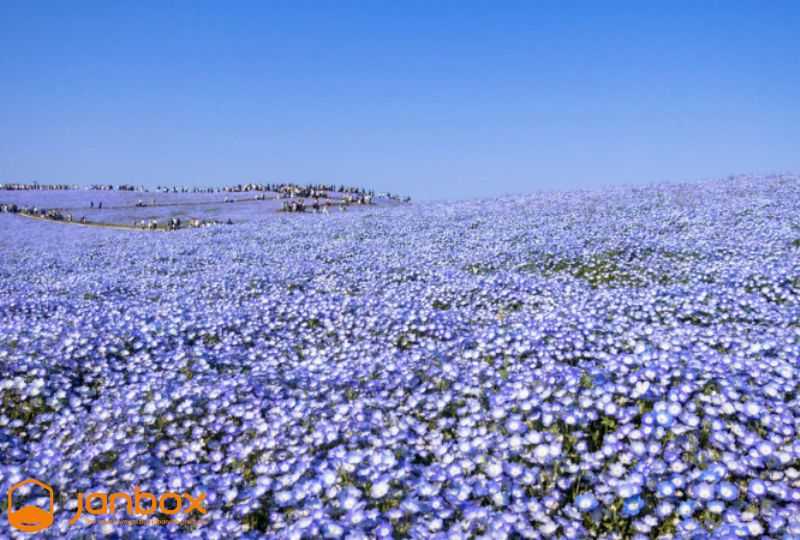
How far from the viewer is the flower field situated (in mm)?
3867

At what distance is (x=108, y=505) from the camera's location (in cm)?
408

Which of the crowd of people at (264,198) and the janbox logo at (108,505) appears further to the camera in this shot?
the crowd of people at (264,198)

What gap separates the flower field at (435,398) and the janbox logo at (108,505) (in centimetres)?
10

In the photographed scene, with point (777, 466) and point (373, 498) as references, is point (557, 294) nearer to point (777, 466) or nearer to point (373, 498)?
point (777, 466)

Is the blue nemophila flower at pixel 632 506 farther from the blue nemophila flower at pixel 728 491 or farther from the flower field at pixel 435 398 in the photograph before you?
the blue nemophila flower at pixel 728 491

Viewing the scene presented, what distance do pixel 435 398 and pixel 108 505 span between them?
9.89 ft

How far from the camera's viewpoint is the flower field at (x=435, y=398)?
387 centimetres

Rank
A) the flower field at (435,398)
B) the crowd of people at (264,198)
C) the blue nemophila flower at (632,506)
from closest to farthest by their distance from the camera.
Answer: the blue nemophila flower at (632,506)
the flower field at (435,398)
the crowd of people at (264,198)

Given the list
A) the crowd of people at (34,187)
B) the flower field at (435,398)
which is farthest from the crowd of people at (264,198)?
the flower field at (435,398)

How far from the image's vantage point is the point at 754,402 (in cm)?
474

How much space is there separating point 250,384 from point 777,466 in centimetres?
499

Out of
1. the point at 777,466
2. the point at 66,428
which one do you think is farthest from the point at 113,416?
the point at 777,466

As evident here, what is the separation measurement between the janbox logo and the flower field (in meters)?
0.10

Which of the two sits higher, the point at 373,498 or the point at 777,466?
the point at 777,466
